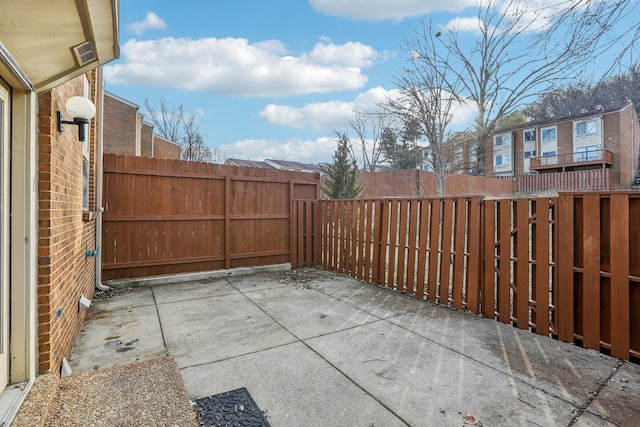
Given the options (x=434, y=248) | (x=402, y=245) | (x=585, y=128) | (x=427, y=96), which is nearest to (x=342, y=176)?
(x=427, y=96)

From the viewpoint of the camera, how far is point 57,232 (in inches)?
90.0

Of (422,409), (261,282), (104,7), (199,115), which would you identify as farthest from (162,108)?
(422,409)

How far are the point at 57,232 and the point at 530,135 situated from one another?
32.5 m

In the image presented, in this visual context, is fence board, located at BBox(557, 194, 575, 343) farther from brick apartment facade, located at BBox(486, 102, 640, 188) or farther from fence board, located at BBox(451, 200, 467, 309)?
brick apartment facade, located at BBox(486, 102, 640, 188)

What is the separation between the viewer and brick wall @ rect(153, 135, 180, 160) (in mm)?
21500

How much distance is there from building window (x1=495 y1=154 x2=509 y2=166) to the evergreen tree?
2235cm

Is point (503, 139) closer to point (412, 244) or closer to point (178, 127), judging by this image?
point (178, 127)

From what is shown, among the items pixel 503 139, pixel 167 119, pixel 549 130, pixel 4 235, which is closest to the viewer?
pixel 4 235

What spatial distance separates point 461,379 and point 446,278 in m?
1.99

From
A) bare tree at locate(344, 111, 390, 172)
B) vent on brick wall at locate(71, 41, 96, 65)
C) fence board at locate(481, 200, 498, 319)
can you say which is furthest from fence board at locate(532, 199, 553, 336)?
bare tree at locate(344, 111, 390, 172)

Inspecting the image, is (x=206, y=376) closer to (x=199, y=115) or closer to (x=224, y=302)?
(x=224, y=302)

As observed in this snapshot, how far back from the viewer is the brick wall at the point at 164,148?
21.5 m

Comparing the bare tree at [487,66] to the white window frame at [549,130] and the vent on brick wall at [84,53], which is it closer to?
the vent on brick wall at [84,53]

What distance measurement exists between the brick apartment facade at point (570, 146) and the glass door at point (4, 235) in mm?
22157
